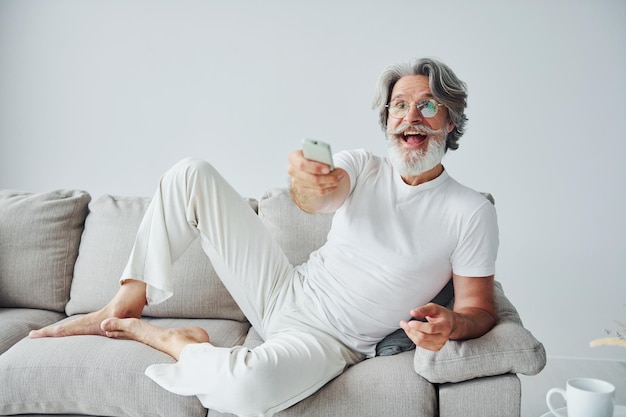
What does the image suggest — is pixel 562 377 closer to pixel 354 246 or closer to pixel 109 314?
pixel 354 246

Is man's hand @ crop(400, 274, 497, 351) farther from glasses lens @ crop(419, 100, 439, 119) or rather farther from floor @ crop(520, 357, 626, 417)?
floor @ crop(520, 357, 626, 417)

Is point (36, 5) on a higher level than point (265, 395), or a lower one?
higher

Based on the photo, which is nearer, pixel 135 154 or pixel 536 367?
pixel 536 367

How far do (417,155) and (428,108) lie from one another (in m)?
0.16

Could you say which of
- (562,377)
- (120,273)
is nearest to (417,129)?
(120,273)

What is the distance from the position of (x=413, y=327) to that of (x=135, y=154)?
7.05 ft

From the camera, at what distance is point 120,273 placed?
238 centimetres

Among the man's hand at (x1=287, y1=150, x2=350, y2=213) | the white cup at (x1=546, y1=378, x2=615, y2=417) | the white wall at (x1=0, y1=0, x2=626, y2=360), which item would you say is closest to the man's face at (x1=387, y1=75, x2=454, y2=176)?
the man's hand at (x1=287, y1=150, x2=350, y2=213)

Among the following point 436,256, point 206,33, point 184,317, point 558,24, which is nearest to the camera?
point 436,256

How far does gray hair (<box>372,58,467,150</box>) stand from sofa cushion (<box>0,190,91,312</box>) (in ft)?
4.11

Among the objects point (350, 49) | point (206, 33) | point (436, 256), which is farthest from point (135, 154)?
point (436, 256)

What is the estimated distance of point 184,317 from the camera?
237cm

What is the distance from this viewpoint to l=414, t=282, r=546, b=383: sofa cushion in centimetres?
167

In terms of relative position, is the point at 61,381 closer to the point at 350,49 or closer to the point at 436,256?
the point at 436,256
